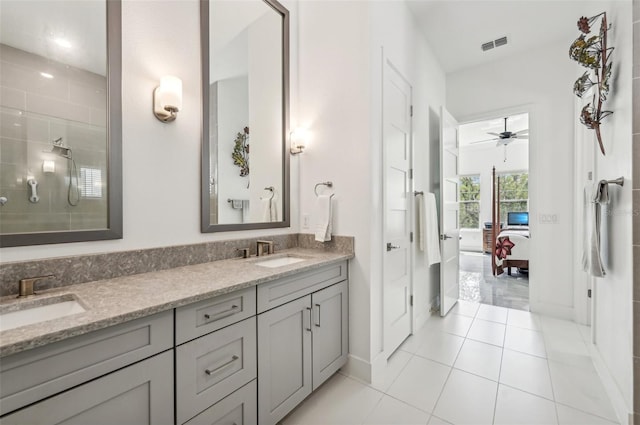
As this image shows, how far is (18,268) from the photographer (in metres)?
1.08

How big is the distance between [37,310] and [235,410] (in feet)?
2.88

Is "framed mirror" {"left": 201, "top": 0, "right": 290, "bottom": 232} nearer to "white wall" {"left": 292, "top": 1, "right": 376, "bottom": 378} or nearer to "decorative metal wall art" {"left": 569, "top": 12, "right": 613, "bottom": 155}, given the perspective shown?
"white wall" {"left": 292, "top": 1, "right": 376, "bottom": 378}

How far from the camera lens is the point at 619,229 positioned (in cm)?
163

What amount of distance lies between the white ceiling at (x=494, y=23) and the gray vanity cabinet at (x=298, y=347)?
9.12 feet

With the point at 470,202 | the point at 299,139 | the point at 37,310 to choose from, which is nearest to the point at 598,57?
the point at 299,139

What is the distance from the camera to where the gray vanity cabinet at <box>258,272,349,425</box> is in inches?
54.1

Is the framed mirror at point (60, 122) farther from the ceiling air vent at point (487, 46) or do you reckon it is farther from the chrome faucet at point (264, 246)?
the ceiling air vent at point (487, 46)

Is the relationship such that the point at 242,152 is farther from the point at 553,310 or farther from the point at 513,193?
the point at 513,193

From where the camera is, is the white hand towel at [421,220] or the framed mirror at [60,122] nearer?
the framed mirror at [60,122]

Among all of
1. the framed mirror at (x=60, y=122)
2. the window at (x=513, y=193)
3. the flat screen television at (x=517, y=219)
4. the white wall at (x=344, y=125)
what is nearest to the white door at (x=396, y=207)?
the white wall at (x=344, y=125)

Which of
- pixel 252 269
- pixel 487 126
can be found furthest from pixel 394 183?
pixel 487 126

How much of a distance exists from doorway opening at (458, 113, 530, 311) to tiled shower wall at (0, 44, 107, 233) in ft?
16.0

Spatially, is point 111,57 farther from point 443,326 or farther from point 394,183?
point 443,326

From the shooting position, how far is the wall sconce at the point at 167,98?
143 centimetres
